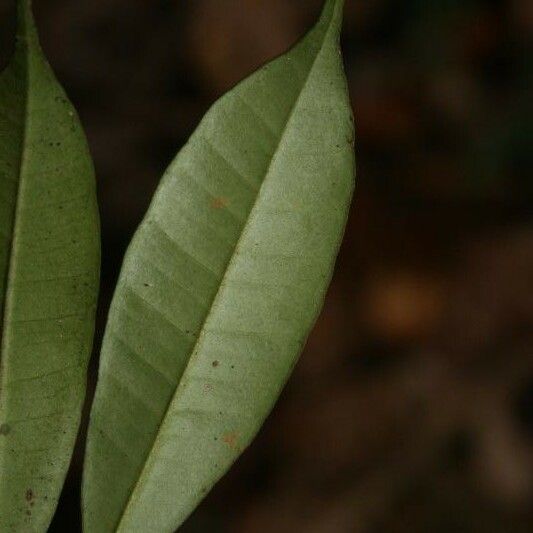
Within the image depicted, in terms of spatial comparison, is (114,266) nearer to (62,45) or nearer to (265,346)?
(62,45)

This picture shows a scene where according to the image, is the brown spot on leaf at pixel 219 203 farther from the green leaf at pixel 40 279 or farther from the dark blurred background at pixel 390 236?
the dark blurred background at pixel 390 236

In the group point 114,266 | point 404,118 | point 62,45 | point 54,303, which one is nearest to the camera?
point 54,303

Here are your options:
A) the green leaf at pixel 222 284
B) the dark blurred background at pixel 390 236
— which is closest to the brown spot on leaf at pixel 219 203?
the green leaf at pixel 222 284

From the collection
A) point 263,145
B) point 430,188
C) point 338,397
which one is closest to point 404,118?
point 430,188

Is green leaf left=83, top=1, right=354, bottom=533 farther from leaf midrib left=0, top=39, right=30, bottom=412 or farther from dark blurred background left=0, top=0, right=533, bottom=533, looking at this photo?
dark blurred background left=0, top=0, right=533, bottom=533

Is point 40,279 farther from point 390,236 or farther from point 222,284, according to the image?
point 390,236

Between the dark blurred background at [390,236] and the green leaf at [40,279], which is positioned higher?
the green leaf at [40,279]

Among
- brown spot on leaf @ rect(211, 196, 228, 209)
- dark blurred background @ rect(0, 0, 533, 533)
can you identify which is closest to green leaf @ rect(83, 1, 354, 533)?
brown spot on leaf @ rect(211, 196, 228, 209)
